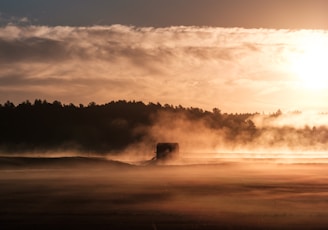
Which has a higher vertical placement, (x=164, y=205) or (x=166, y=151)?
(x=166, y=151)

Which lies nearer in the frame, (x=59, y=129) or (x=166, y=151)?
(x=166, y=151)

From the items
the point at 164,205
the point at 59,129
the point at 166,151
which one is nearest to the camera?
the point at 164,205

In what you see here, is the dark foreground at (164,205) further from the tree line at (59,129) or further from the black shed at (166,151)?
the tree line at (59,129)

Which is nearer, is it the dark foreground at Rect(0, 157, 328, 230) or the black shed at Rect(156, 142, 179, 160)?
the dark foreground at Rect(0, 157, 328, 230)

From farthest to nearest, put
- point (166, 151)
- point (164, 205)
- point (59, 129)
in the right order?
A: point (59, 129) < point (166, 151) < point (164, 205)

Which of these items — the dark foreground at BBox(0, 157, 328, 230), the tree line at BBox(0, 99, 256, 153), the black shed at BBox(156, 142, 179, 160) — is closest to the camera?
the dark foreground at BBox(0, 157, 328, 230)

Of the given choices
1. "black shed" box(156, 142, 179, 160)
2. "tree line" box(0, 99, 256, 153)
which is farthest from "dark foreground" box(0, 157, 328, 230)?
"tree line" box(0, 99, 256, 153)

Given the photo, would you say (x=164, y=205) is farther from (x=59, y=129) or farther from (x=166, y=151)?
(x=59, y=129)

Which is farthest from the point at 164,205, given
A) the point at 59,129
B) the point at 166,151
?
the point at 59,129

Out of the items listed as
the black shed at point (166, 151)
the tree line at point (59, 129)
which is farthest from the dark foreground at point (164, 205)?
the tree line at point (59, 129)

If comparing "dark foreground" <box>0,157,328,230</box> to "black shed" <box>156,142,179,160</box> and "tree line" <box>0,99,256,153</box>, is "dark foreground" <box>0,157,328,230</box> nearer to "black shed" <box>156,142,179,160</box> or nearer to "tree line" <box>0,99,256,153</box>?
"black shed" <box>156,142,179,160</box>

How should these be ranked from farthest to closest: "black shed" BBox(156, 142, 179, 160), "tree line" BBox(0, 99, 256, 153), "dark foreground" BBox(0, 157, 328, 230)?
"tree line" BBox(0, 99, 256, 153), "black shed" BBox(156, 142, 179, 160), "dark foreground" BBox(0, 157, 328, 230)

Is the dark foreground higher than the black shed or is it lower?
lower

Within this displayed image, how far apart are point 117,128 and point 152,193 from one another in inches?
6468
